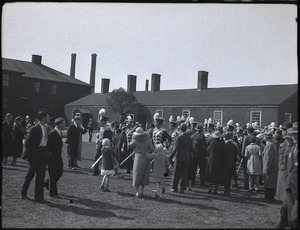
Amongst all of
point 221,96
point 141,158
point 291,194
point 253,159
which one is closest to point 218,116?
point 221,96

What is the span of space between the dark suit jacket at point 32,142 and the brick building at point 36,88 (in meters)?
37.4

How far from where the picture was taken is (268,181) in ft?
33.7

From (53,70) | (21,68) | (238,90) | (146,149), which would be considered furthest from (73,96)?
(146,149)

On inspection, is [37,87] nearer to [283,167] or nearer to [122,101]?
[122,101]

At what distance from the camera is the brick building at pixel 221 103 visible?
3359cm

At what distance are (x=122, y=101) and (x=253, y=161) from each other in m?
36.2

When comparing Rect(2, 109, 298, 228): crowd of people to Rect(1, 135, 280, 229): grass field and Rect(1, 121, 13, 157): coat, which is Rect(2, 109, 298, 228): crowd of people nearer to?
Rect(1, 121, 13, 157): coat

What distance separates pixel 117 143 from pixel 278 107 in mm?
21995

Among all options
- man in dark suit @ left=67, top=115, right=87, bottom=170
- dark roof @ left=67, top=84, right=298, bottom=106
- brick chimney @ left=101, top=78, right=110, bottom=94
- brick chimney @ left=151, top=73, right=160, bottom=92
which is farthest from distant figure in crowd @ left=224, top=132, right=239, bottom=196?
brick chimney @ left=101, top=78, right=110, bottom=94

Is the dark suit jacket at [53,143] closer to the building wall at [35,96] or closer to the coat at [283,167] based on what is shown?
the coat at [283,167]

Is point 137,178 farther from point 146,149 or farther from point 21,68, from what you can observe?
point 21,68

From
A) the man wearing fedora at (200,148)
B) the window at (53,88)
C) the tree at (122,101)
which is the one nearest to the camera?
the man wearing fedora at (200,148)

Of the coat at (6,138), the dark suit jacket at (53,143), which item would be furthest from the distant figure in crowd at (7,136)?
the dark suit jacket at (53,143)

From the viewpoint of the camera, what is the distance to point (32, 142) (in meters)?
8.45
